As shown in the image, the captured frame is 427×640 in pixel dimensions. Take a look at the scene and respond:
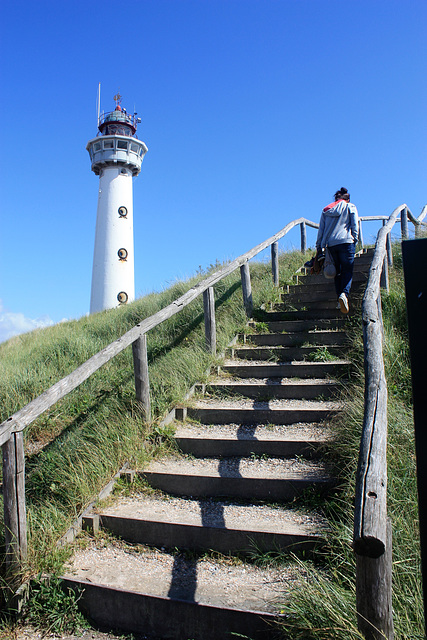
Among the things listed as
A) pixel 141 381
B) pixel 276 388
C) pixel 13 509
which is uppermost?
→ pixel 141 381

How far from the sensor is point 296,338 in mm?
6945

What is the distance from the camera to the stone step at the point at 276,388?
5512mm

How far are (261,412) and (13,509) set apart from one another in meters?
2.68

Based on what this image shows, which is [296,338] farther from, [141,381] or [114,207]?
[114,207]

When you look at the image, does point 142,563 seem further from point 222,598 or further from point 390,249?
point 390,249

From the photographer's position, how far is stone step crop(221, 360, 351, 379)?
5902 millimetres

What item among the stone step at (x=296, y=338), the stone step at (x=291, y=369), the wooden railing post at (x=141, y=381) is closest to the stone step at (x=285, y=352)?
the stone step at (x=296, y=338)

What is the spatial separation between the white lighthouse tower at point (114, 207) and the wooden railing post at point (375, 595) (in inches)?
742

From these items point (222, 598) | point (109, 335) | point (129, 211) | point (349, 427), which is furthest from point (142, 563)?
point (129, 211)

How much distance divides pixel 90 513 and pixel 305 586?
2013 mm

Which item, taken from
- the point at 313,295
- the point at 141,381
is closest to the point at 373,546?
the point at 141,381

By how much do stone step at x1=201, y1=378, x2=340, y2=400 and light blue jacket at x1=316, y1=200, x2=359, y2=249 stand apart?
2.34 meters

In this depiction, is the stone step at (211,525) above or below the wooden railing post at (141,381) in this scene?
below

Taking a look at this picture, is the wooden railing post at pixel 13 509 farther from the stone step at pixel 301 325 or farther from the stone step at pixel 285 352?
the stone step at pixel 301 325
